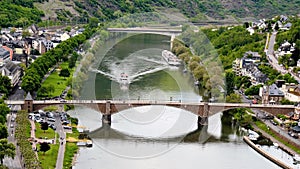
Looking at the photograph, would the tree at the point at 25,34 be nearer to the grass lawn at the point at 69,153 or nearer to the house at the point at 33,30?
the house at the point at 33,30

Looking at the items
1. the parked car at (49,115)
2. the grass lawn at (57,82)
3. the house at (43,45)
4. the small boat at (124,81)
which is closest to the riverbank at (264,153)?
the parked car at (49,115)

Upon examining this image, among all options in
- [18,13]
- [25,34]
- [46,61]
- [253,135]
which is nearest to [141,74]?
[46,61]

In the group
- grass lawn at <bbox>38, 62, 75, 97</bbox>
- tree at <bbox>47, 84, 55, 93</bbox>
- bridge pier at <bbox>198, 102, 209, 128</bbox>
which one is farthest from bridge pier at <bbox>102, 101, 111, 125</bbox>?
tree at <bbox>47, 84, 55, 93</bbox>

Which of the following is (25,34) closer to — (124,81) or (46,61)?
(46,61)

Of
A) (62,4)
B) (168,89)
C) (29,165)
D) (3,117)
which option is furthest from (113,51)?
(29,165)

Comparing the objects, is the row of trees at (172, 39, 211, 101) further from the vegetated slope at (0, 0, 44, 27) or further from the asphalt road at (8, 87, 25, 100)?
the vegetated slope at (0, 0, 44, 27)
